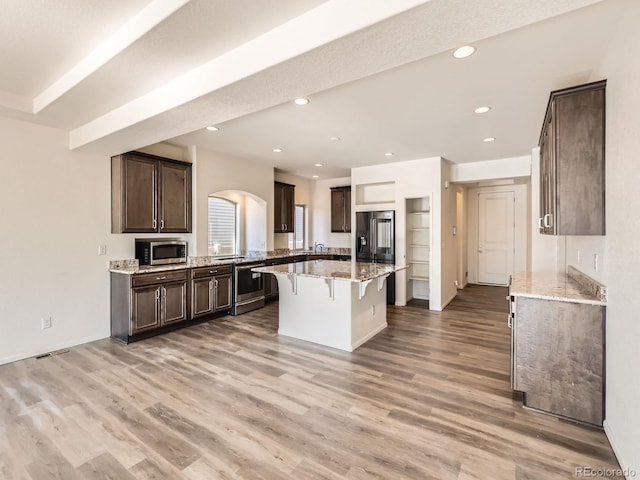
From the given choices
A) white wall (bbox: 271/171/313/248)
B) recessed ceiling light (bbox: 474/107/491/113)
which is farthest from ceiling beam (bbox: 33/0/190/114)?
white wall (bbox: 271/171/313/248)

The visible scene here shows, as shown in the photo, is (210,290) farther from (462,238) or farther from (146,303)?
(462,238)

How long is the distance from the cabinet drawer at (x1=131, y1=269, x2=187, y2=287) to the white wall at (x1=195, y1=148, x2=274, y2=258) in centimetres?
58

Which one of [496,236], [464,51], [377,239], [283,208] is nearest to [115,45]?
[464,51]

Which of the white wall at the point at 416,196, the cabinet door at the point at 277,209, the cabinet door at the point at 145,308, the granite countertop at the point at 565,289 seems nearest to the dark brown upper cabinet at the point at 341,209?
the white wall at the point at 416,196

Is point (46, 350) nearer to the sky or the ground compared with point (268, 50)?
nearer to the ground

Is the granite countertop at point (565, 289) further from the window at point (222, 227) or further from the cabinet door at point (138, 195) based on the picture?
the window at point (222, 227)

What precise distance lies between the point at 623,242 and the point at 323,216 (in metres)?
6.30

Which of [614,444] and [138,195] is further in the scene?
[138,195]

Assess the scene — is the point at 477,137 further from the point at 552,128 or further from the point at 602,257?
the point at 602,257

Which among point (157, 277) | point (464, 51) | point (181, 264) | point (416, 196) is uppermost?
point (464, 51)

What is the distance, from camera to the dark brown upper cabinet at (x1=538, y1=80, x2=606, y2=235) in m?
2.13

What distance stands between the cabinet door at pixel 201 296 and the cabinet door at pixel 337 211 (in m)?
3.33

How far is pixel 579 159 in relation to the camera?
2.19 m

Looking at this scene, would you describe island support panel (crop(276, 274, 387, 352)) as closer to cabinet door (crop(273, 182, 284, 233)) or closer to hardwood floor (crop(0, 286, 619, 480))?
hardwood floor (crop(0, 286, 619, 480))
